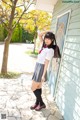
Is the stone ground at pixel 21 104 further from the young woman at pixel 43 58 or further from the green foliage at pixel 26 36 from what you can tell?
the green foliage at pixel 26 36

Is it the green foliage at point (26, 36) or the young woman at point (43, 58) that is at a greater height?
the young woman at point (43, 58)

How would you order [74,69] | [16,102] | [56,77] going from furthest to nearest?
[56,77]
[16,102]
[74,69]

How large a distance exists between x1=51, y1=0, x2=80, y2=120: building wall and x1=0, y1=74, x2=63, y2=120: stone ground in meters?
0.27

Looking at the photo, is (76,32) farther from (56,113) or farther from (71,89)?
→ (56,113)

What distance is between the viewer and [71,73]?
4.96 meters

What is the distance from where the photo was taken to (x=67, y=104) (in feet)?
16.5

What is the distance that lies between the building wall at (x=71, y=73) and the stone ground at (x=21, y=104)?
0.27 metres

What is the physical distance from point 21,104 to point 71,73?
160cm

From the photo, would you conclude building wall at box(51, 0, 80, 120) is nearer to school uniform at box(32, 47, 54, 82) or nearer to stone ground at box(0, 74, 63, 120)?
stone ground at box(0, 74, 63, 120)

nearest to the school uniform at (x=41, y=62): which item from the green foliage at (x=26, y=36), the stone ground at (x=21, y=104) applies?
the stone ground at (x=21, y=104)

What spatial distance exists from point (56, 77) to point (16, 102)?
1251 mm

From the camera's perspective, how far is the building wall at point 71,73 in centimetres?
451

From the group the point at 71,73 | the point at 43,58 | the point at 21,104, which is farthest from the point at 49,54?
the point at 21,104

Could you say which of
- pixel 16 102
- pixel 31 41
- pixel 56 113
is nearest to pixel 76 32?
pixel 56 113
